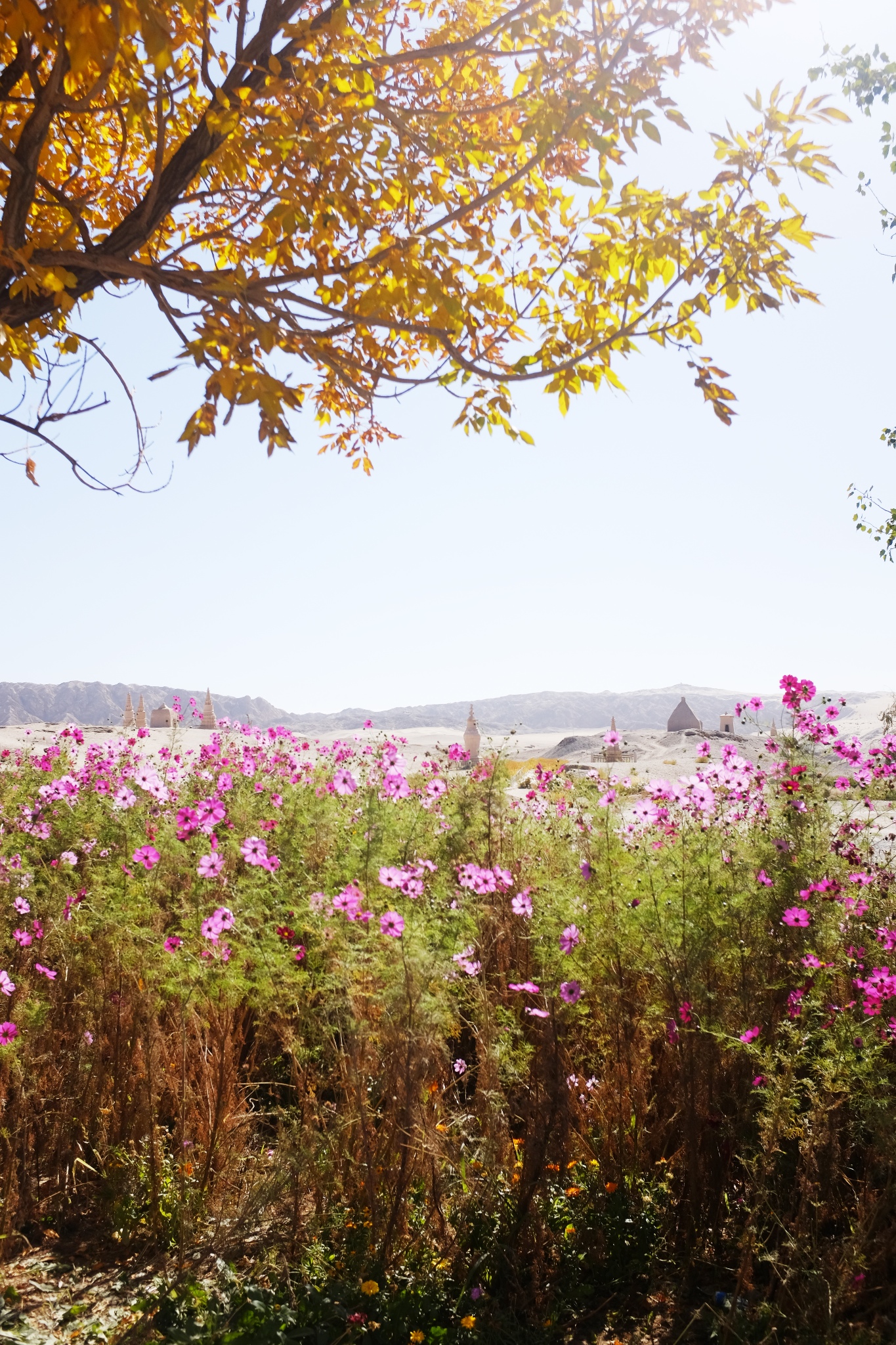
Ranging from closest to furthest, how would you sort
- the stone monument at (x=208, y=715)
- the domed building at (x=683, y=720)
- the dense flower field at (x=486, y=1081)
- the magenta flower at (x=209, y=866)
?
the dense flower field at (x=486, y=1081), the magenta flower at (x=209, y=866), the stone monument at (x=208, y=715), the domed building at (x=683, y=720)

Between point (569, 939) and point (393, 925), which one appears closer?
point (393, 925)

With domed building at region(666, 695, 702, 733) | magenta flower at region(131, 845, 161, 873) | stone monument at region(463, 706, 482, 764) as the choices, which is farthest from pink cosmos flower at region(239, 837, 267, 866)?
domed building at region(666, 695, 702, 733)

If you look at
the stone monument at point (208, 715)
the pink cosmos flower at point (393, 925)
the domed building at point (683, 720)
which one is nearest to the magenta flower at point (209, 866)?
the pink cosmos flower at point (393, 925)

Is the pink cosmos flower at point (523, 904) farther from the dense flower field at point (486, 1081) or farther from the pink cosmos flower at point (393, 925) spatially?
the pink cosmos flower at point (393, 925)

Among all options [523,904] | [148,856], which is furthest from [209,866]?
[523,904]

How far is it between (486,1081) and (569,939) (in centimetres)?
46

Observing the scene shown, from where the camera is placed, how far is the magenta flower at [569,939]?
251 cm

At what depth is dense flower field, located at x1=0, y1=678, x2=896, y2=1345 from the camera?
7.18 ft

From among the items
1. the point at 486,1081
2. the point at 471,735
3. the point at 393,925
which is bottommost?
the point at 486,1081

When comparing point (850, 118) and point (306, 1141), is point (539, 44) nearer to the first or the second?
point (850, 118)

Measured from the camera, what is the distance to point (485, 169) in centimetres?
335

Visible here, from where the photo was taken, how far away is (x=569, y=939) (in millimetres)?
2521

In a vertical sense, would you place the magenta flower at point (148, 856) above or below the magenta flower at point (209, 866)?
below

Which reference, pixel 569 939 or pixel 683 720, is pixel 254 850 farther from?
pixel 683 720
